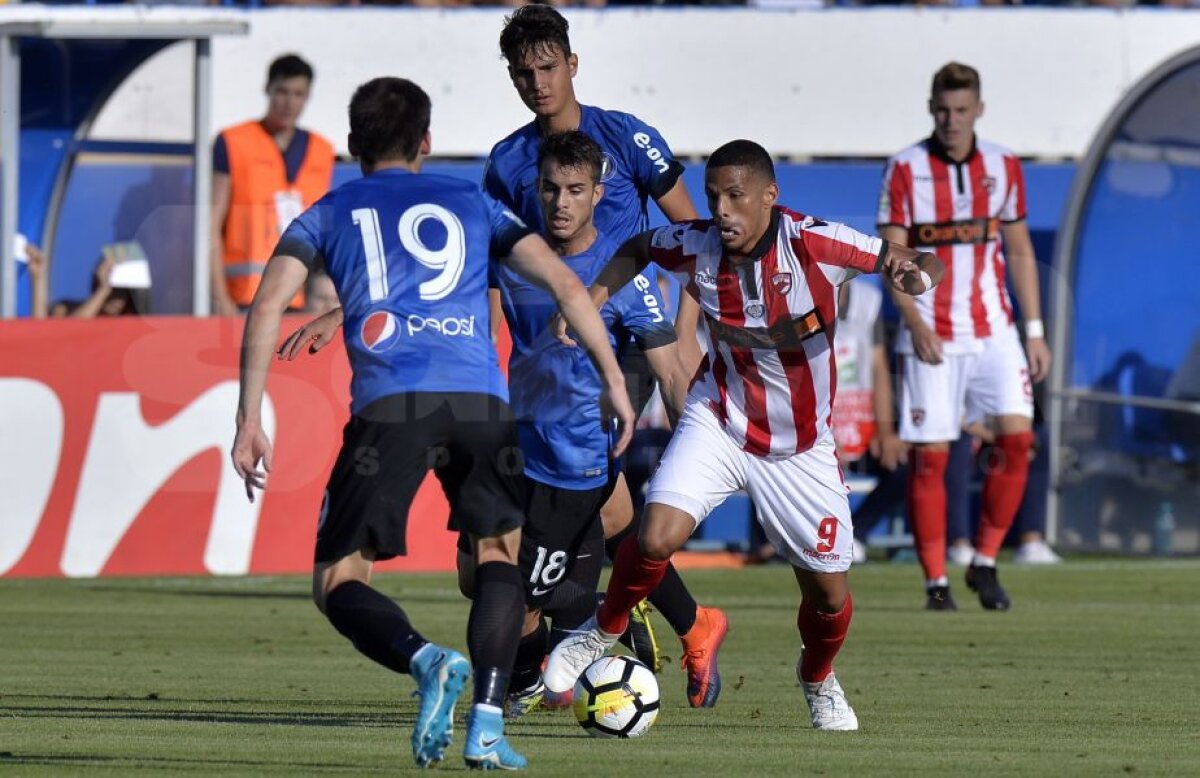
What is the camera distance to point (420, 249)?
6.33m

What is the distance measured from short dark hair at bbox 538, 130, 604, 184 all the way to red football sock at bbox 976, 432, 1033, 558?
5.09 m

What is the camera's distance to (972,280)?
12539mm

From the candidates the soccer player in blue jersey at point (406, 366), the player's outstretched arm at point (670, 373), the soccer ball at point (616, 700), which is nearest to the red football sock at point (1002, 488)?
the player's outstretched arm at point (670, 373)

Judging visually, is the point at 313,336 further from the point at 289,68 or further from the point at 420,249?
the point at 289,68

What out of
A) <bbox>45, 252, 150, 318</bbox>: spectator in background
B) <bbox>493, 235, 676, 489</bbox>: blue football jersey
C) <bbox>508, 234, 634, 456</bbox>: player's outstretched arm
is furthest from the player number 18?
<bbox>45, 252, 150, 318</bbox>: spectator in background

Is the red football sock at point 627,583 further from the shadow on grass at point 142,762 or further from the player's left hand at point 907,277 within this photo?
the shadow on grass at point 142,762

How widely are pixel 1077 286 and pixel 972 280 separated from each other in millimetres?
5983

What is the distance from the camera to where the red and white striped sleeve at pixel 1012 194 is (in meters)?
12.5

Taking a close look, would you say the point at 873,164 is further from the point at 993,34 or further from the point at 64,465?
the point at 64,465

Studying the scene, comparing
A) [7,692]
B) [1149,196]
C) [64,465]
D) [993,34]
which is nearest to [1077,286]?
[1149,196]

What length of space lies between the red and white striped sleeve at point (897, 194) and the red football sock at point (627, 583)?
4.90m

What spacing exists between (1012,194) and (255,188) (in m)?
4.81

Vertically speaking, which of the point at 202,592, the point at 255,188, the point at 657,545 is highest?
the point at 255,188

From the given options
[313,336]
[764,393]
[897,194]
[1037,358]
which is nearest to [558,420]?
[764,393]
